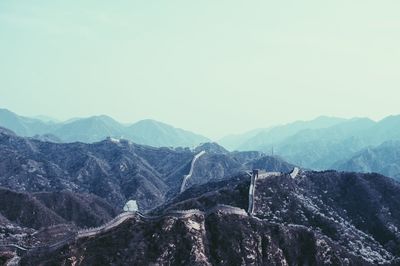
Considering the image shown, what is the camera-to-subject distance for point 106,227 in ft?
368

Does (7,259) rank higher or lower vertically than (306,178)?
lower

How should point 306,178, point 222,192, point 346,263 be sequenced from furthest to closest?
point 306,178 < point 222,192 < point 346,263

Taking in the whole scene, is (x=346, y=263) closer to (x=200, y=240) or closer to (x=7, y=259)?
(x=200, y=240)

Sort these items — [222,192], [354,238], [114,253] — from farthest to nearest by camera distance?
1. [222,192]
2. [354,238]
3. [114,253]

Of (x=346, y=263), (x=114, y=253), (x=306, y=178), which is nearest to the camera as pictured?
(x=114, y=253)

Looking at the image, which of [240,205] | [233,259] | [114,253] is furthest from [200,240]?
[240,205]

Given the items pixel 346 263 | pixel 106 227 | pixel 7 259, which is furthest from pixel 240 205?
pixel 7 259

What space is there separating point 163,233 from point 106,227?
11365 millimetres

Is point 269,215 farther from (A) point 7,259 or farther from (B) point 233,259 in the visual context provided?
(A) point 7,259

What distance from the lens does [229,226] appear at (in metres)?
120

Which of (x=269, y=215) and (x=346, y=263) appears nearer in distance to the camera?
(x=346, y=263)

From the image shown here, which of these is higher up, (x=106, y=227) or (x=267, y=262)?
(x=106, y=227)

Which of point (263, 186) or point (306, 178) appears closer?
point (263, 186)

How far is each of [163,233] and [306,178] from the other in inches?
2556
